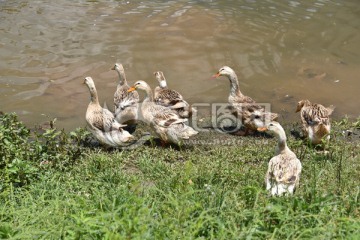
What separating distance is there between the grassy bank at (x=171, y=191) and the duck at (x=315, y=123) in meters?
0.17

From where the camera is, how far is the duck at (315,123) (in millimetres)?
7930

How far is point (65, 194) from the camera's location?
5801mm

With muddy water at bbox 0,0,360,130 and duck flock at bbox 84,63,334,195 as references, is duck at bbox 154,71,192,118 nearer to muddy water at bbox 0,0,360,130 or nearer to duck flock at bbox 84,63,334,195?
duck flock at bbox 84,63,334,195

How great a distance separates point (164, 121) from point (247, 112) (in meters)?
1.31

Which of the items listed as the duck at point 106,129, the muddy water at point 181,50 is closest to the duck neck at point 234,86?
the muddy water at point 181,50

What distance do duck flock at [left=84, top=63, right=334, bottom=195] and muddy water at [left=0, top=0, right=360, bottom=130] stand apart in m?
0.65

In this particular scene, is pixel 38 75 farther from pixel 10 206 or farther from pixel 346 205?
pixel 346 205

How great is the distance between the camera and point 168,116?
8367mm

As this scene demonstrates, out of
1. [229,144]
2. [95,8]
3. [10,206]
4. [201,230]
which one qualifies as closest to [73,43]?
[95,8]

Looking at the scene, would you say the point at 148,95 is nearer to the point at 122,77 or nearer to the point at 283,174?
the point at 122,77

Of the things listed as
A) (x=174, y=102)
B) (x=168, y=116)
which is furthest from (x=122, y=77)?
(x=168, y=116)

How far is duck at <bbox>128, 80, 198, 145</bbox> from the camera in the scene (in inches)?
317

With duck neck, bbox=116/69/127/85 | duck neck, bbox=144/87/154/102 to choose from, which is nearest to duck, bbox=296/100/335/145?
duck neck, bbox=144/87/154/102

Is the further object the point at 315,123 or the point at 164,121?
the point at 164,121
